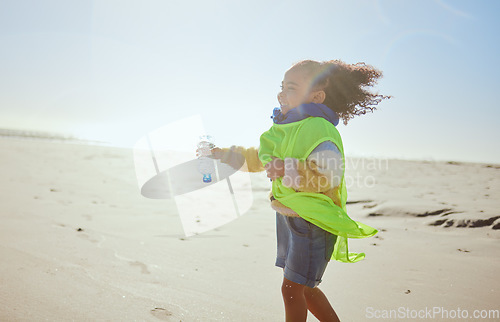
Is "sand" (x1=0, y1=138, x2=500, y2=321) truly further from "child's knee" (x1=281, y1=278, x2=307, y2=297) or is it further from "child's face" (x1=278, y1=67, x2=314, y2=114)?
"child's face" (x1=278, y1=67, x2=314, y2=114)

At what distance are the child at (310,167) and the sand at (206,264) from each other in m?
0.83

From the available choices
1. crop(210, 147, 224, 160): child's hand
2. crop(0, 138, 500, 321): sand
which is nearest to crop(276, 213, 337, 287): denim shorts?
crop(210, 147, 224, 160): child's hand

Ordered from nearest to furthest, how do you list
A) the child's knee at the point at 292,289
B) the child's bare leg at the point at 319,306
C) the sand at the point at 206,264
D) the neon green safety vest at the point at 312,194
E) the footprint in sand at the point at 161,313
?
the neon green safety vest at the point at 312,194 < the child's knee at the point at 292,289 < the child's bare leg at the point at 319,306 < the footprint in sand at the point at 161,313 < the sand at the point at 206,264

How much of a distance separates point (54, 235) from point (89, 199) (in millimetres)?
2122

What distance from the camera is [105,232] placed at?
13.1 ft

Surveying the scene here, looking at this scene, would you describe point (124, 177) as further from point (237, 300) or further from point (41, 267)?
point (237, 300)

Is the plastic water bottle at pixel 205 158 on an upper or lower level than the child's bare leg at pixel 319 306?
upper

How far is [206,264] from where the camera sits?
326 centimetres

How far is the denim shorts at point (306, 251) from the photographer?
1.65 meters

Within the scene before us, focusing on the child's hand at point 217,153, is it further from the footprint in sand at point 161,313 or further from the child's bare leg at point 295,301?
the footprint in sand at point 161,313

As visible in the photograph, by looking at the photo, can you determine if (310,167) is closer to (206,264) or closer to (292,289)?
(292,289)

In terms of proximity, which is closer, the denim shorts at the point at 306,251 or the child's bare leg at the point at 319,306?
the denim shorts at the point at 306,251

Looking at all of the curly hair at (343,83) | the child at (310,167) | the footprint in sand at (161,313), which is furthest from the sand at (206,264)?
the curly hair at (343,83)

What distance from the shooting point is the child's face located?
175cm
